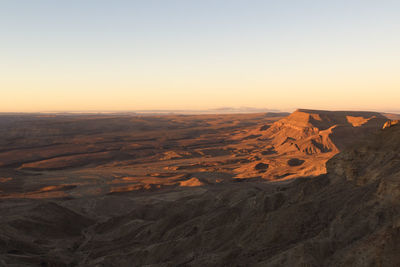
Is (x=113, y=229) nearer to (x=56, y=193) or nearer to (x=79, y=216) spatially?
(x=79, y=216)

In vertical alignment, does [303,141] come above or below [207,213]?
above

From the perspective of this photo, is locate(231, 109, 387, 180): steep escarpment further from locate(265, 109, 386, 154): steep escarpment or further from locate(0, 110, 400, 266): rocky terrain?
locate(0, 110, 400, 266): rocky terrain

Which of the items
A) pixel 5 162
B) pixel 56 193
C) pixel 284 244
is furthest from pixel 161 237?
pixel 5 162

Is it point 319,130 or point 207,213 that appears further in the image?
point 319,130

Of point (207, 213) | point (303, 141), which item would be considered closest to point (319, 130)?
point (303, 141)

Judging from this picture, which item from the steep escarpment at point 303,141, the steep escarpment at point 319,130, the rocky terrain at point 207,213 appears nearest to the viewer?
the rocky terrain at point 207,213

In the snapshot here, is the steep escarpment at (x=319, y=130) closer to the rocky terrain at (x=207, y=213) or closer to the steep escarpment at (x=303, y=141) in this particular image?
the steep escarpment at (x=303, y=141)

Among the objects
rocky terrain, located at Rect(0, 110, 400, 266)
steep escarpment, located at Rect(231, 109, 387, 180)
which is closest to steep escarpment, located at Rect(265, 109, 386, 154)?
steep escarpment, located at Rect(231, 109, 387, 180)

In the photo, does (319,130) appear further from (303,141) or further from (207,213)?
(207,213)

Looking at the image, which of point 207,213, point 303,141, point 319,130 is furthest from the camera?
point 319,130

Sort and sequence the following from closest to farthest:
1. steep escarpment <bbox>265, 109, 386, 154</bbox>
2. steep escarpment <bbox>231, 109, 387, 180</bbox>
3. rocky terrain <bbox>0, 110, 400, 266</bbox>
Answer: rocky terrain <bbox>0, 110, 400, 266</bbox> < steep escarpment <bbox>231, 109, 387, 180</bbox> < steep escarpment <bbox>265, 109, 386, 154</bbox>

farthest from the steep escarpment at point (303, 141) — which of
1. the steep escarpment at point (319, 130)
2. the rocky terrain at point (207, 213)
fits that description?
the rocky terrain at point (207, 213)
